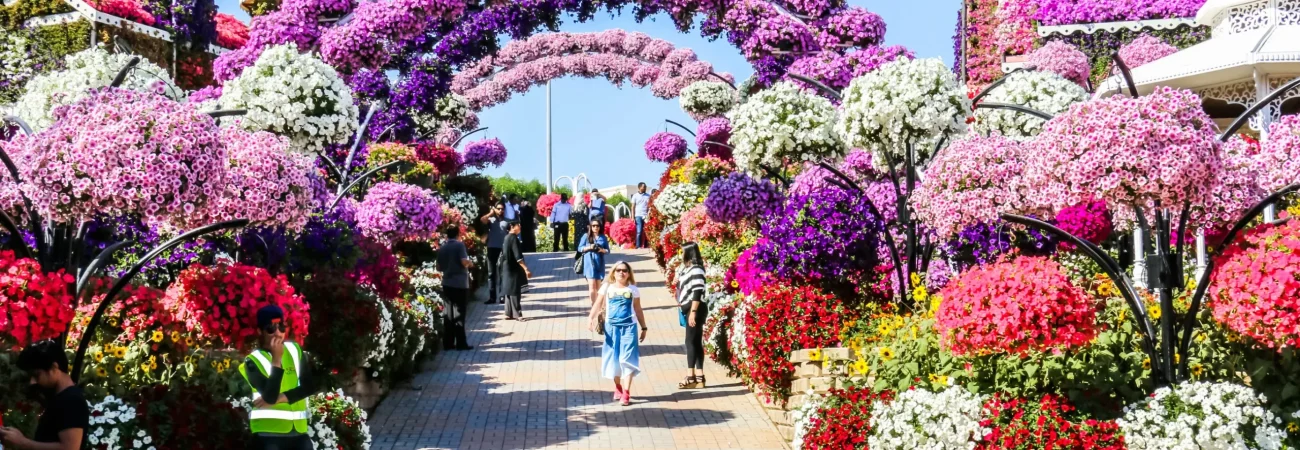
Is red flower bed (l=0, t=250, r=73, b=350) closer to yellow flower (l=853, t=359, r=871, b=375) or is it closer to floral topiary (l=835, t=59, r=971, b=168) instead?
yellow flower (l=853, t=359, r=871, b=375)

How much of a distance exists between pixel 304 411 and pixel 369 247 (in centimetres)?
591

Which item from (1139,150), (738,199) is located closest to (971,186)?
(1139,150)

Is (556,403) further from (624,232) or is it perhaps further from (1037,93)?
(624,232)

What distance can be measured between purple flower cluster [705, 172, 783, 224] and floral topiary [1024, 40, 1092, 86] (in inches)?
312

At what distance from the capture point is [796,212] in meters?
12.3

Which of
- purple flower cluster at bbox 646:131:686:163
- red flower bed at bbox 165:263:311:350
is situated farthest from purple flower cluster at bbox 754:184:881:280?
purple flower cluster at bbox 646:131:686:163

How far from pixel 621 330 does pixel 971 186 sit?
12.1 feet

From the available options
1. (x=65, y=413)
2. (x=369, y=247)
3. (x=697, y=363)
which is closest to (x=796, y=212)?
(x=697, y=363)

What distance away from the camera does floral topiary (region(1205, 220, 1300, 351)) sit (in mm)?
7422

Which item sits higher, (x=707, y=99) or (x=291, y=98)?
(x=707, y=99)

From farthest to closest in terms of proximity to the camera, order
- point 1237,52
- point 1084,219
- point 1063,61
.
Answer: point 1063,61 < point 1237,52 < point 1084,219

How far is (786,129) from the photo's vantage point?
14.9 metres

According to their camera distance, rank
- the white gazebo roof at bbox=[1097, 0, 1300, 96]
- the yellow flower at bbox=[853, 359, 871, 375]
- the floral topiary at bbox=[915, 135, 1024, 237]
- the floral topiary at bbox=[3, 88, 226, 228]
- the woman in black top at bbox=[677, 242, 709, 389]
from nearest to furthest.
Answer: the floral topiary at bbox=[3, 88, 226, 228]
the yellow flower at bbox=[853, 359, 871, 375]
the floral topiary at bbox=[915, 135, 1024, 237]
the woman in black top at bbox=[677, 242, 709, 389]
the white gazebo roof at bbox=[1097, 0, 1300, 96]

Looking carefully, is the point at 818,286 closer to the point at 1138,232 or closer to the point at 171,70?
the point at 1138,232
